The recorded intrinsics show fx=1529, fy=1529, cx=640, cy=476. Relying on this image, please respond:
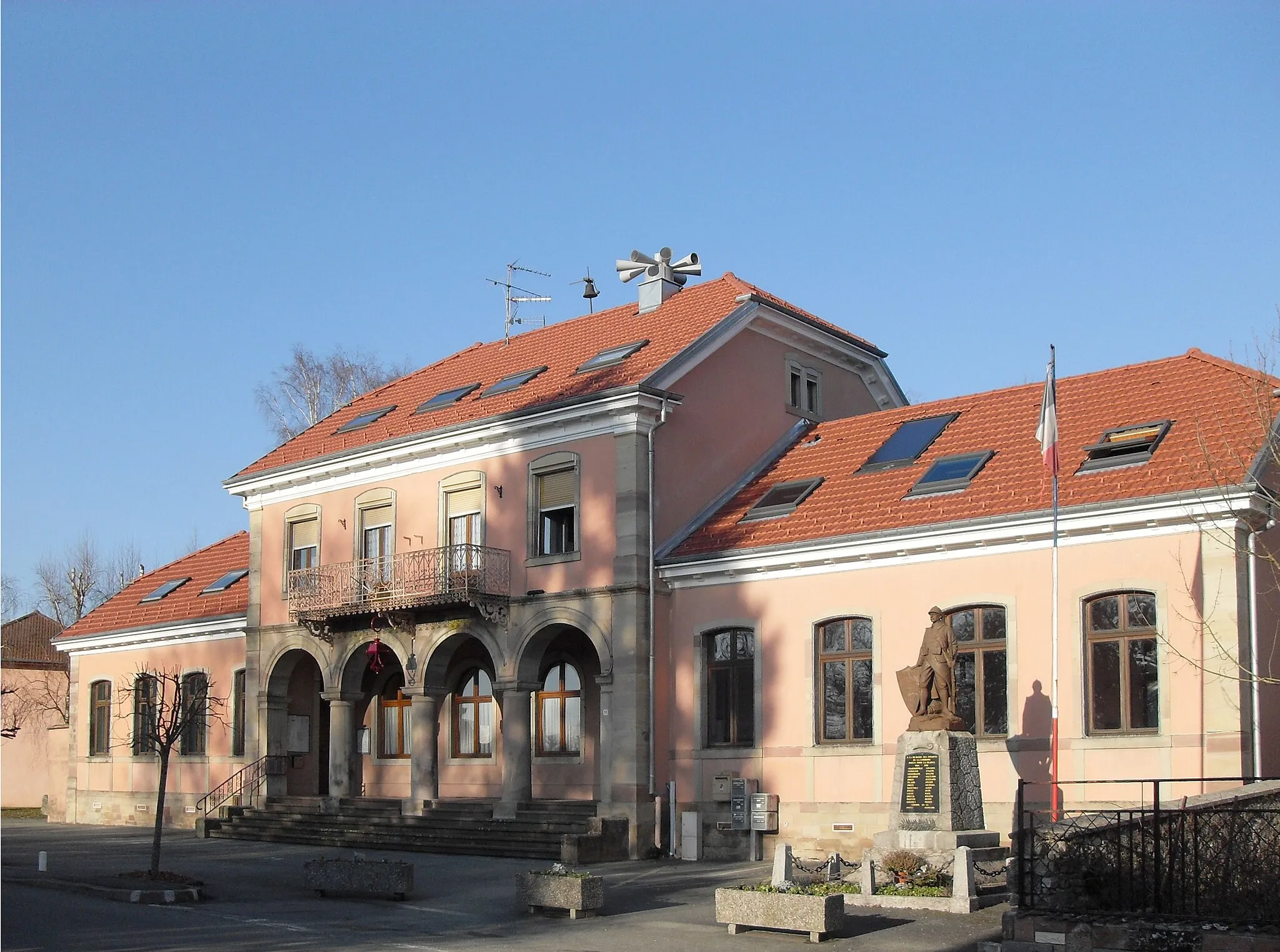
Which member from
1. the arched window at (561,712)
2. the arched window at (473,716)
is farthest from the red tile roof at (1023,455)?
the arched window at (473,716)

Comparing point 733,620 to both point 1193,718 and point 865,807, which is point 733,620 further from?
point 1193,718

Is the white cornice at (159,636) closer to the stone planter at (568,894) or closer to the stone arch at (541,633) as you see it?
the stone arch at (541,633)

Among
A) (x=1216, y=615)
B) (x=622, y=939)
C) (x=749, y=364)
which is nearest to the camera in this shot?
(x=622, y=939)

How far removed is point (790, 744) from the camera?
24.2 m

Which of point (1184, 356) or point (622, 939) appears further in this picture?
point (1184, 356)

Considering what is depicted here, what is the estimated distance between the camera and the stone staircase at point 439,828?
963 inches

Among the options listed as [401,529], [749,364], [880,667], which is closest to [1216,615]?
[880,667]

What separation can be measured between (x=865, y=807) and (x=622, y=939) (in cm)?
748

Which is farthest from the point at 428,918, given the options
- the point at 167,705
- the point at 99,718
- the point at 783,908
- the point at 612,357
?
the point at 99,718

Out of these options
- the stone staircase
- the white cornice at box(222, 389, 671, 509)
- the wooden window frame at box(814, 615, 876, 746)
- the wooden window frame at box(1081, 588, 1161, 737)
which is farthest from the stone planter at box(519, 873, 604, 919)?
the white cornice at box(222, 389, 671, 509)

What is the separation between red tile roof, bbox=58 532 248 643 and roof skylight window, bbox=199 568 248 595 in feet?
0.30

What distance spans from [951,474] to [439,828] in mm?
10729

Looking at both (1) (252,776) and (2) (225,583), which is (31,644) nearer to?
(2) (225,583)

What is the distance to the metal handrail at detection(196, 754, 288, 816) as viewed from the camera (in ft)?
105
